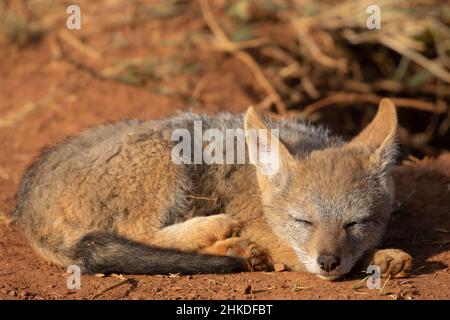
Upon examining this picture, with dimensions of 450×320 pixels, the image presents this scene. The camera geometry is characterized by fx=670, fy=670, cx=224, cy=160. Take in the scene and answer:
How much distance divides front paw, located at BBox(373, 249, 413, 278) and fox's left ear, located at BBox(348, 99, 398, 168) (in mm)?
769

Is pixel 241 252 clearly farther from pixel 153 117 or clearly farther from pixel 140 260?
pixel 153 117

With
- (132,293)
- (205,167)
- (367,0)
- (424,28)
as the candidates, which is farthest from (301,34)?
(132,293)

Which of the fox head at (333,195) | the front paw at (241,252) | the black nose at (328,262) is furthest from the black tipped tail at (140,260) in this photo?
the black nose at (328,262)

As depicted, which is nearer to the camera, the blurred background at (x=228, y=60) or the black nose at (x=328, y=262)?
the black nose at (x=328, y=262)

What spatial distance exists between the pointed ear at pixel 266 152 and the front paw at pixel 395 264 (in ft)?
3.15

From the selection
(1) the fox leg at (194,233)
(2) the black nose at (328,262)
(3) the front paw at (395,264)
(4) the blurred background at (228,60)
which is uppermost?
(4) the blurred background at (228,60)

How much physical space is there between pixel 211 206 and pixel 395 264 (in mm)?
1615

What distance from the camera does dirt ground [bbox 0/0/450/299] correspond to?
4.51 meters

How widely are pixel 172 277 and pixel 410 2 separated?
6.71m

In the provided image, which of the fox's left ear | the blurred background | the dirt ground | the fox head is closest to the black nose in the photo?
the fox head

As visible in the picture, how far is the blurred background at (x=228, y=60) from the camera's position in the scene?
30.3 feet

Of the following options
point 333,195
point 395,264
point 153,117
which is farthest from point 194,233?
point 153,117

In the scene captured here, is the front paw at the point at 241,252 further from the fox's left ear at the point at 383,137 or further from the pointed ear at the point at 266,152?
the fox's left ear at the point at 383,137

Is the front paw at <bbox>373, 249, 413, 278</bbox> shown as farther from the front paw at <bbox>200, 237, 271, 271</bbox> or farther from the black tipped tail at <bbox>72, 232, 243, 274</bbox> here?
the black tipped tail at <bbox>72, 232, 243, 274</bbox>
